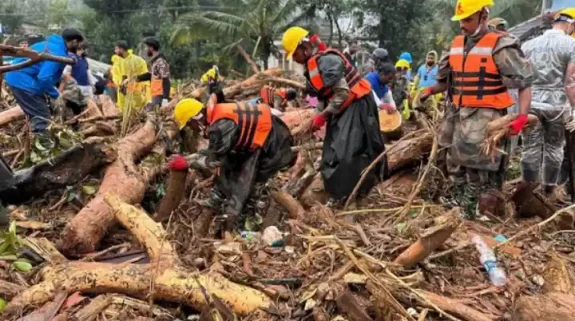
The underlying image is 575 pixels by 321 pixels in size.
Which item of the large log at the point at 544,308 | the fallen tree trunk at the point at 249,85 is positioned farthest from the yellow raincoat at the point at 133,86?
the large log at the point at 544,308

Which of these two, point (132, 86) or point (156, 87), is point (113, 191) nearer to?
point (132, 86)

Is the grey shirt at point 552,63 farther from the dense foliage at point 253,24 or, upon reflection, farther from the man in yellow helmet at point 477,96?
the dense foliage at point 253,24

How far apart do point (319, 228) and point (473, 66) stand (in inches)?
62.0

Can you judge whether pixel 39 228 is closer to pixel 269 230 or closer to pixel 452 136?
pixel 269 230

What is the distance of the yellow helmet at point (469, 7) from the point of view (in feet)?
13.0

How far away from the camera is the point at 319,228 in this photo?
12.6 ft

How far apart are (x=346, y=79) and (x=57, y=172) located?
93.9 inches

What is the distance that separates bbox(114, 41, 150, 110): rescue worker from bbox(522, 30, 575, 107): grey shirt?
12.7 ft

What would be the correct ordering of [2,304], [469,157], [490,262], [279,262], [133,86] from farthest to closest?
[133,86], [469,157], [279,262], [490,262], [2,304]

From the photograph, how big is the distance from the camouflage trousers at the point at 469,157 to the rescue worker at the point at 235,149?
4.07 ft

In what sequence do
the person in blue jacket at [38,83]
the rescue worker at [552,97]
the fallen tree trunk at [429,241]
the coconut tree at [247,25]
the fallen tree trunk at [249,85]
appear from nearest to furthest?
the fallen tree trunk at [429,241]
the rescue worker at [552,97]
the person in blue jacket at [38,83]
the fallen tree trunk at [249,85]
the coconut tree at [247,25]

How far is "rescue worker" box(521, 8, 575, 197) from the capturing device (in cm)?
505

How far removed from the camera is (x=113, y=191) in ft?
14.7

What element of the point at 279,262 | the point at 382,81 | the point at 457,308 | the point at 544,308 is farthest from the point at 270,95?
the point at 544,308
